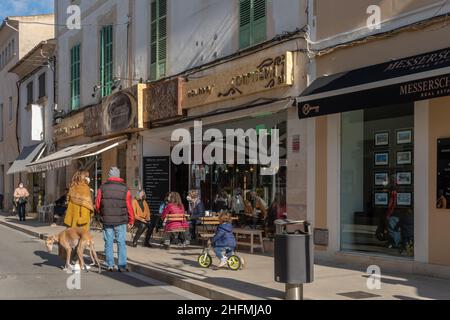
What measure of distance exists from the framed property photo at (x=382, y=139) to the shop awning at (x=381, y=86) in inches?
43.9

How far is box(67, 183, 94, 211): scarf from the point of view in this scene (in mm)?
10000

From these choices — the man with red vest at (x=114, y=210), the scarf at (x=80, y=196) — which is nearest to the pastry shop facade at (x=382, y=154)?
the man with red vest at (x=114, y=210)

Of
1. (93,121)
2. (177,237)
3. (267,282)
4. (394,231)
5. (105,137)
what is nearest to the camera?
(267,282)

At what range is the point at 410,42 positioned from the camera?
8.97 m

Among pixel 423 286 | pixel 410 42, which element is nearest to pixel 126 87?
pixel 410 42

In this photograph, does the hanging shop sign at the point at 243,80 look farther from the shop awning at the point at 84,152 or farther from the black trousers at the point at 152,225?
the shop awning at the point at 84,152

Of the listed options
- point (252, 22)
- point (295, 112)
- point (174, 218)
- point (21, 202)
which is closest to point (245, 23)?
point (252, 22)

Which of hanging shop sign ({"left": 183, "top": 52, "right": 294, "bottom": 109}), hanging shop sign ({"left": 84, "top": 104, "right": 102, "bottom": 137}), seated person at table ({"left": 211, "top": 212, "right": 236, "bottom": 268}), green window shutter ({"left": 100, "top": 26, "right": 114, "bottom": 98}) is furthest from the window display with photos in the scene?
hanging shop sign ({"left": 84, "top": 104, "right": 102, "bottom": 137})

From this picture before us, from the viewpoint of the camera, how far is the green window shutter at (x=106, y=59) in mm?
19500

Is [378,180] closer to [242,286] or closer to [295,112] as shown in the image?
[295,112]

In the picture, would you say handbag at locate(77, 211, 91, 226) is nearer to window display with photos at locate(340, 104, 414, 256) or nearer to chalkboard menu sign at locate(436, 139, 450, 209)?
window display with photos at locate(340, 104, 414, 256)

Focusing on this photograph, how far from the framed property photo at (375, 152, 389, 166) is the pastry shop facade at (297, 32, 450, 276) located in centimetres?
2

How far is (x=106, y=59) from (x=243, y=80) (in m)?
8.87

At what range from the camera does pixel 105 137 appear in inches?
772
